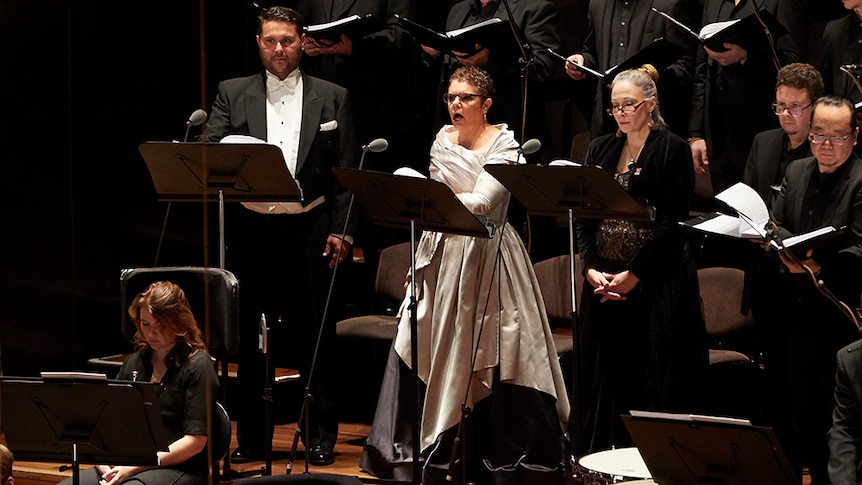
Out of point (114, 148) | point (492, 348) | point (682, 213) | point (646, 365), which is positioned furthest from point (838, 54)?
point (114, 148)

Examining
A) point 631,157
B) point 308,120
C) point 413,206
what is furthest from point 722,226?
point 308,120

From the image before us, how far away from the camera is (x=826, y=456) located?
4.47 m

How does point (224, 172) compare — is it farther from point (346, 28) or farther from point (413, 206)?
point (346, 28)

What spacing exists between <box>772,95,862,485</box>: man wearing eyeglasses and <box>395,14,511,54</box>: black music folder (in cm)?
138

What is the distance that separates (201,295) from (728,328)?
2124 mm

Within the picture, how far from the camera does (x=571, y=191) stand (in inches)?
168

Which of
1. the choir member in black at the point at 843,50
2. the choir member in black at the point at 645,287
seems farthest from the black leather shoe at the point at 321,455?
the choir member in black at the point at 843,50

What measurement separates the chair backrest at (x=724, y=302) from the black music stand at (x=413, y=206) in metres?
1.22

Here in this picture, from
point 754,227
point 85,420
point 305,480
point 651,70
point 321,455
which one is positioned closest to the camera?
point 305,480

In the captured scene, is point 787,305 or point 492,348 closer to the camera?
point 787,305

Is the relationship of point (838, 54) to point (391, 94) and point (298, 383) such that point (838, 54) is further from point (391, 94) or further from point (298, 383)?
point (298, 383)

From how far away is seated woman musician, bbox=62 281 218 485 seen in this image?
164 inches

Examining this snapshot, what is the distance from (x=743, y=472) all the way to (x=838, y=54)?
2.31 metres

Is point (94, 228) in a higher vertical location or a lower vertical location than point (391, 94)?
lower
